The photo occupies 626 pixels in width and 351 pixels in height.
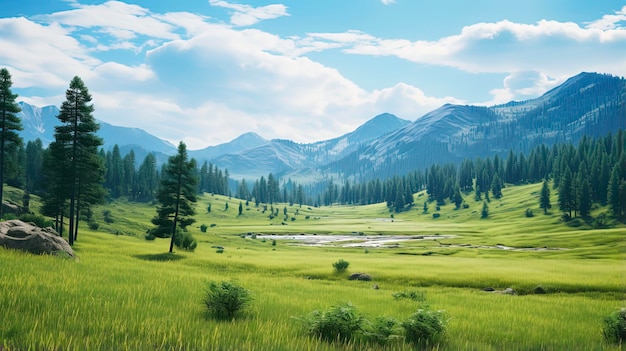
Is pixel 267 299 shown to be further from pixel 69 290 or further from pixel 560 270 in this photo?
pixel 560 270

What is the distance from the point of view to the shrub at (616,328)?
12.0m

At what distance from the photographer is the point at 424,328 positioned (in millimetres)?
10516

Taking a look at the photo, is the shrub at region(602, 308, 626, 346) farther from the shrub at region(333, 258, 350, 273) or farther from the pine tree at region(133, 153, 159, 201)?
the pine tree at region(133, 153, 159, 201)

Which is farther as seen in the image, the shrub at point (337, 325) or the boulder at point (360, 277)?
the boulder at point (360, 277)

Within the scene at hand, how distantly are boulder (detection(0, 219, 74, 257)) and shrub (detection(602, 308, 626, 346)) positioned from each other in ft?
92.0

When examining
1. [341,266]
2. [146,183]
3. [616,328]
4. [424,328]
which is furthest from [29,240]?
[146,183]

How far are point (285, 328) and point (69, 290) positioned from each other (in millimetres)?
7150

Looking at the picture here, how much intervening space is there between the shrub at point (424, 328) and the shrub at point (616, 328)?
570 cm

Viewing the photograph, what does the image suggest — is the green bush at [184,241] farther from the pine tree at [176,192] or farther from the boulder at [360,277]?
the boulder at [360,277]

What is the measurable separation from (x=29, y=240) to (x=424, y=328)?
2492cm

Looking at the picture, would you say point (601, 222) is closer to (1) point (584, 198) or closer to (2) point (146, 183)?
(1) point (584, 198)

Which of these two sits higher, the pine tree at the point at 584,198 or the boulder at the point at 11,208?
the pine tree at the point at 584,198

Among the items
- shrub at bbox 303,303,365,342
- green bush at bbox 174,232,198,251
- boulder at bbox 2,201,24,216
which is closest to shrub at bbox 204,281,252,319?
shrub at bbox 303,303,365,342

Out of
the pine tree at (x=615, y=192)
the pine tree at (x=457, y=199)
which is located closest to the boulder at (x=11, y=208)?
the pine tree at (x=615, y=192)
